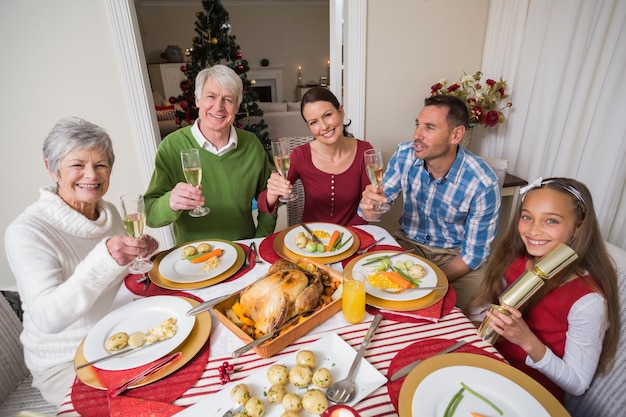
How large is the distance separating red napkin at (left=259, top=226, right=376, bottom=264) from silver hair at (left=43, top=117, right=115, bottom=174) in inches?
28.9

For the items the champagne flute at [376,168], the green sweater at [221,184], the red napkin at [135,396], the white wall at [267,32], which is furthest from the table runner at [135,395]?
the white wall at [267,32]

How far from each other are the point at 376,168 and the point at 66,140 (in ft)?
3.81

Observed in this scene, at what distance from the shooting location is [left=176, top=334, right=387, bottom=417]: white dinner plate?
736 millimetres

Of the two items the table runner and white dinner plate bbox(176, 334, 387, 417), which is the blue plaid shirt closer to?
white dinner plate bbox(176, 334, 387, 417)

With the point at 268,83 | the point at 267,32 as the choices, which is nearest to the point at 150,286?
the point at 268,83

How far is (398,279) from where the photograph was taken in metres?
1.15

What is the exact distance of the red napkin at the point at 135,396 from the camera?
743mm

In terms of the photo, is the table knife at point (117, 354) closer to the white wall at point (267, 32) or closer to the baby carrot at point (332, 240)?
the baby carrot at point (332, 240)

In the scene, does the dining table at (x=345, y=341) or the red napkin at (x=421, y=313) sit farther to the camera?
the red napkin at (x=421, y=313)

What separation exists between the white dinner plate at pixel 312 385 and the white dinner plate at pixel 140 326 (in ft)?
0.68

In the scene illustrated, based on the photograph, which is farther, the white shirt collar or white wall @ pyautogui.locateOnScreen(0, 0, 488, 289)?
white wall @ pyautogui.locateOnScreen(0, 0, 488, 289)

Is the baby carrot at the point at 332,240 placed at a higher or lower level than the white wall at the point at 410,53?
lower

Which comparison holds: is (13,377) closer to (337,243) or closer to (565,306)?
(337,243)

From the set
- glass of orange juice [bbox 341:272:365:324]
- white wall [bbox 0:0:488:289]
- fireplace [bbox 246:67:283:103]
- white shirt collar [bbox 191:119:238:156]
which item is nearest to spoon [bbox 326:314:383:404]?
glass of orange juice [bbox 341:272:365:324]
